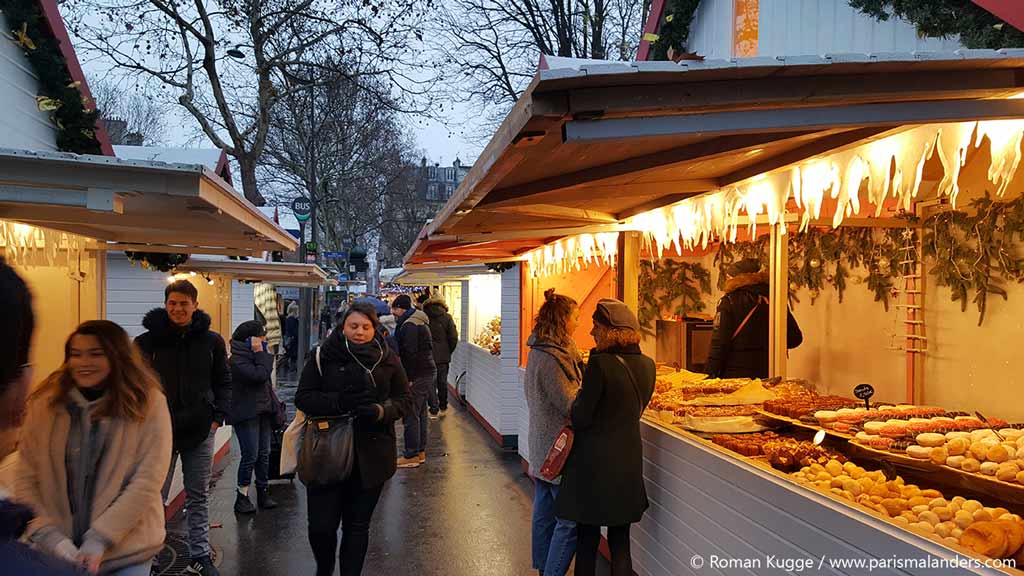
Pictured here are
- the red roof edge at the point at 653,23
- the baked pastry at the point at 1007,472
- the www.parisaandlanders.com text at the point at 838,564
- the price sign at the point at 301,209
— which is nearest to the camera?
the www.parisaandlanders.com text at the point at 838,564

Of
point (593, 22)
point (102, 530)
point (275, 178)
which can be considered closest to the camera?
point (102, 530)

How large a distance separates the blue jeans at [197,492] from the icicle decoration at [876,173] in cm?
369

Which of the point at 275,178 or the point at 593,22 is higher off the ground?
the point at 593,22

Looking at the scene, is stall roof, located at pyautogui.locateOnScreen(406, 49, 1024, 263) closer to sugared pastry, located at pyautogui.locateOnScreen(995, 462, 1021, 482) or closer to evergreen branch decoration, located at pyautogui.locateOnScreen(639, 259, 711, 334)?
sugared pastry, located at pyautogui.locateOnScreen(995, 462, 1021, 482)

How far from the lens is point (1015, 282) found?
17.1 ft

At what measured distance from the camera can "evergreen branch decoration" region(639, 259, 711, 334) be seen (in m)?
10.1

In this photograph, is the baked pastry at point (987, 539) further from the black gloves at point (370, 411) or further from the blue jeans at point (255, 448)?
the blue jeans at point (255, 448)

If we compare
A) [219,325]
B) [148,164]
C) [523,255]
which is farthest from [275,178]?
[148,164]

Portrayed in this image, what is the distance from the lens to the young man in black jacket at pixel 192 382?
190 inches

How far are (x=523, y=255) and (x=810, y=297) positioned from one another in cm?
346

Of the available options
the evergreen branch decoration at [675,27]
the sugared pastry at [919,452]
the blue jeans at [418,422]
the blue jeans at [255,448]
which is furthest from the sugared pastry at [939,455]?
the evergreen branch decoration at [675,27]

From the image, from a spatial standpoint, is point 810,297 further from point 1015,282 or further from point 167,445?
point 167,445

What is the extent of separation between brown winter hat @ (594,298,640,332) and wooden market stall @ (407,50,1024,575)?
2.11 feet

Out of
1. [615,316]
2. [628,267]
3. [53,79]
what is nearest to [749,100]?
[615,316]
